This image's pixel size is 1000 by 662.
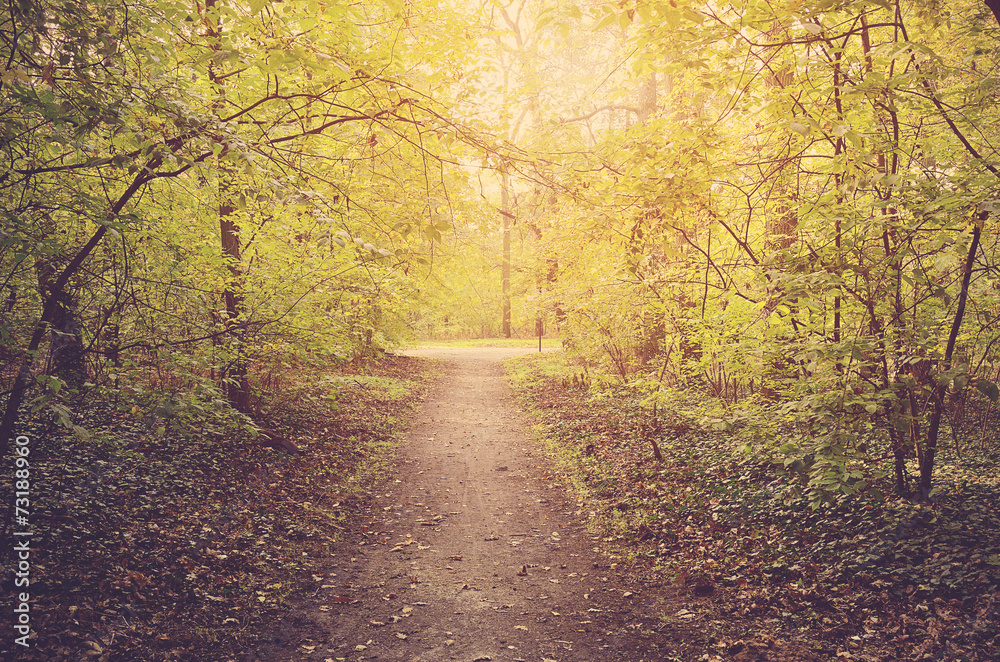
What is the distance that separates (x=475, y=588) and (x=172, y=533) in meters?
3.15

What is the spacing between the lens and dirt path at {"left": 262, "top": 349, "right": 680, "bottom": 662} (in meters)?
4.34

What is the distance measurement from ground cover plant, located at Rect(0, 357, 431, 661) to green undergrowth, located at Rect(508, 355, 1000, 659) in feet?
12.2

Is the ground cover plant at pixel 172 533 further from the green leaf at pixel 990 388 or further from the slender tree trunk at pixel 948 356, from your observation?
the slender tree trunk at pixel 948 356

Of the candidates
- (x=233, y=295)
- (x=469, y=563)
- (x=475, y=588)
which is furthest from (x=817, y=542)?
(x=233, y=295)

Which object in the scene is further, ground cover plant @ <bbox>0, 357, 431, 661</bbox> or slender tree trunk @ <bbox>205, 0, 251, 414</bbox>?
slender tree trunk @ <bbox>205, 0, 251, 414</bbox>

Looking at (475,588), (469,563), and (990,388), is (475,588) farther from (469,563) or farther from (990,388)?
(990,388)

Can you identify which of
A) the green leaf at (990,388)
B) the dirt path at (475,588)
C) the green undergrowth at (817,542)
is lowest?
the dirt path at (475,588)

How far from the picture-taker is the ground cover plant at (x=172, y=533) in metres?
4.05

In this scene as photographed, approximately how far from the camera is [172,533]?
539 centimetres

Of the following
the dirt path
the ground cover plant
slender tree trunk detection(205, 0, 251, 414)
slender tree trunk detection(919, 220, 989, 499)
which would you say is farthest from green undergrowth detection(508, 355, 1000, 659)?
slender tree trunk detection(205, 0, 251, 414)

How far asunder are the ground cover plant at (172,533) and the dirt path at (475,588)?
0.48 meters

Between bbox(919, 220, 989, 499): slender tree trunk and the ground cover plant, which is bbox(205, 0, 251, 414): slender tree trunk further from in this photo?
bbox(919, 220, 989, 499): slender tree trunk

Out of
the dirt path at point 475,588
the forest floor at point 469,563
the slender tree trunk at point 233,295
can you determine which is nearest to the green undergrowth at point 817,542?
the forest floor at point 469,563

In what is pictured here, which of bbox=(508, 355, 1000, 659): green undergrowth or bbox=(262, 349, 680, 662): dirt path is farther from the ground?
bbox=(508, 355, 1000, 659): green undergrowth
